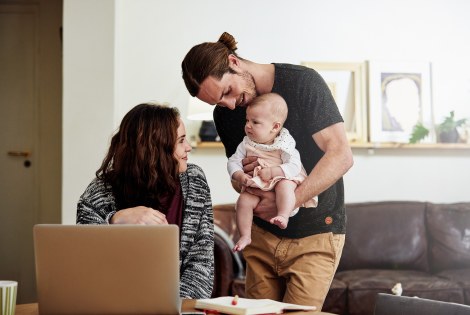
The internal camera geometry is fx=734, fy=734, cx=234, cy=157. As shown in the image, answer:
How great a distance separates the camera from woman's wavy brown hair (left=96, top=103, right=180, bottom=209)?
2428mm

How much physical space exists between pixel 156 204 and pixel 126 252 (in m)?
0.87

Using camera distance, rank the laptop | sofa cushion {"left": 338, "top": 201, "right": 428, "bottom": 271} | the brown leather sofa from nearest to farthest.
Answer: the laptop, the brown leather sofa, sofa cushion {"left": 338, "top": 201, "right": 428, "bottom": 271}

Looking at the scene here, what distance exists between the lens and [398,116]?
4.67m

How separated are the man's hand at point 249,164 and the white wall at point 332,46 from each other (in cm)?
179

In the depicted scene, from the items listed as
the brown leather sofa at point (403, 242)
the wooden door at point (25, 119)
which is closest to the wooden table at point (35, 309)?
the brown leather sofa at point (403, 242)

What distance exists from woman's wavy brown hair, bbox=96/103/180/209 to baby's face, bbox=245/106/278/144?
268 millimetres

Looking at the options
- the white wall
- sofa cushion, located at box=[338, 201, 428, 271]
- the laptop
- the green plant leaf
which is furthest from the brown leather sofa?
the laptop

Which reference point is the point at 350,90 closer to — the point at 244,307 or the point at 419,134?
the point at 419,134

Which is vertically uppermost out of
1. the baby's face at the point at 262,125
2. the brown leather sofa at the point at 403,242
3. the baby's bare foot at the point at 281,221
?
the baby's face at the point at 262,125

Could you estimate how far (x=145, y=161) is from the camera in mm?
2432

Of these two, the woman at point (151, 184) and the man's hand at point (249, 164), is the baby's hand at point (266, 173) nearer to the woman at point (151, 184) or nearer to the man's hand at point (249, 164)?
the man's hand at point (249, 164)

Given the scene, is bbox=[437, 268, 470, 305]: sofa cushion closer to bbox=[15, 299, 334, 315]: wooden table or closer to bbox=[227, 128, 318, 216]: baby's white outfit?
bbox=[227, 128, 318, 216]: baby's white outfit

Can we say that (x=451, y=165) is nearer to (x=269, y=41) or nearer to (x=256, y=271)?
(x=269, y=41)

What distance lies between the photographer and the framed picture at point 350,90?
4.59 m
